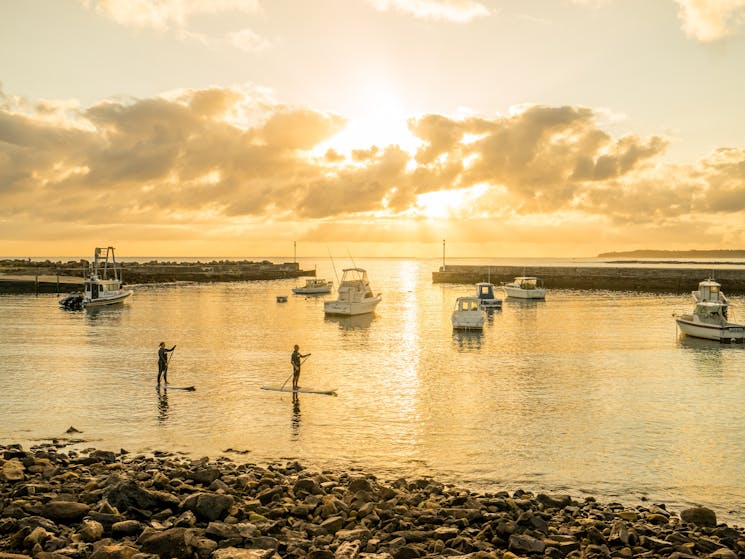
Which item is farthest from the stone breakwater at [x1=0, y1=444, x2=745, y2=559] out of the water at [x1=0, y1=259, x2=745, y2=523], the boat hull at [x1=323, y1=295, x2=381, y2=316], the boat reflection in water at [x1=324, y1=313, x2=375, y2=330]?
the boat hull at [x1=323, y1=295, x2=381, y2=316]

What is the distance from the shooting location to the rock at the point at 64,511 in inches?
453

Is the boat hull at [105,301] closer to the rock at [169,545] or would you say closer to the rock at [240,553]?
the rock at [169,545]

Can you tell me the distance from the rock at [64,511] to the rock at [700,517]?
37.9 feet

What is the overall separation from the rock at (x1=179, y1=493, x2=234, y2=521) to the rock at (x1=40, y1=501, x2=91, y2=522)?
5.70ft

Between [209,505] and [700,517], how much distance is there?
9541 mm

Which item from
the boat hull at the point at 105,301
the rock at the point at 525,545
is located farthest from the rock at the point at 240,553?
the boat hull at the point at 105,301

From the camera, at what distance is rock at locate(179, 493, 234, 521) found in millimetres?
11797

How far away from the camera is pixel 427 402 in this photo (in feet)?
80.2

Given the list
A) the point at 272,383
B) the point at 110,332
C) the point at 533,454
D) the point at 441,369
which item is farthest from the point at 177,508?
the point at 110,332

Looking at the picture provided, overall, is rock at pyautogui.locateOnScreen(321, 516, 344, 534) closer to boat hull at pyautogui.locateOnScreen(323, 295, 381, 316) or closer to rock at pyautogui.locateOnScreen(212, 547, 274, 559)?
rock at pyautogui.locateOnScreen(212, 547, 274, 559)

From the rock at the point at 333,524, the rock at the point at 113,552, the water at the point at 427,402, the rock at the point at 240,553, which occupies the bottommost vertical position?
the water at the point at 427,402

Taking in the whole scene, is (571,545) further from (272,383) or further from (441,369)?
(441,369)

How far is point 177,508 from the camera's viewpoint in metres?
12.2

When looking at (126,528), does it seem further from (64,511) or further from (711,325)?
(711,325)
